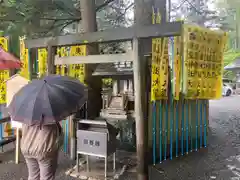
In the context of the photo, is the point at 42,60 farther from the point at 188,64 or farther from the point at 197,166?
the point at 197,166

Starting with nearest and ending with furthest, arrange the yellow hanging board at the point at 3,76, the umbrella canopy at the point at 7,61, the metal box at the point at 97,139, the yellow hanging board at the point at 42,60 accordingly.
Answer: the metal box at the point at 97,139 < the umbrella canopy at the point at 7,61 < the yellow hanging board at the point at 3,76 < the yellow hanging board at the point at 42,60

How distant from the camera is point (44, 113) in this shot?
3078 millimetres

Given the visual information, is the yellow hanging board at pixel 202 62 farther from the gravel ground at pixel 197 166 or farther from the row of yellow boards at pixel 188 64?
the gravel ground at pixel 197 166

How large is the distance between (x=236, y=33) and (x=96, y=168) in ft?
121

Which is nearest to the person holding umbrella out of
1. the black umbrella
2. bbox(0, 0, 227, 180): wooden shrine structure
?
the black umbrella

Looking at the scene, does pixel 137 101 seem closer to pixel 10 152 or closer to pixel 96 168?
pixel 96 168

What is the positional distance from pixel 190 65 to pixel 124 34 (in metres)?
2.10

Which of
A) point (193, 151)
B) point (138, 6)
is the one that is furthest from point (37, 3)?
point (193, 151)

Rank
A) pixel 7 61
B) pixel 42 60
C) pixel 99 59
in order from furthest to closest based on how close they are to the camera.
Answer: pixel 42 60 → pixel 7 61 → pixel 99 59

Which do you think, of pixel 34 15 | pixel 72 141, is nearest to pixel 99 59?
pixel 72 141

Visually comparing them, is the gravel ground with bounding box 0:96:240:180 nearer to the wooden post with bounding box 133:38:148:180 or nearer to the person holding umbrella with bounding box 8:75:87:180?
the wooden post with bounding box 133:38:148:180

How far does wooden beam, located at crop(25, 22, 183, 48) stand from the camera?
3.91 m

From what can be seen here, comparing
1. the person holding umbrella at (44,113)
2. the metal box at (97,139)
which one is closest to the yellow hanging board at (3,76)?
the metal box at (97,139)

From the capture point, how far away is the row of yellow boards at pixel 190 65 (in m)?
5.41
